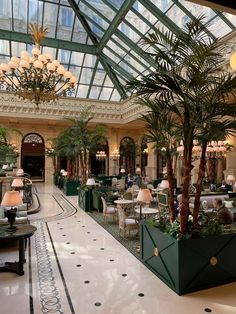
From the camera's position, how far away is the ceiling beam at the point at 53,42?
1558 cm

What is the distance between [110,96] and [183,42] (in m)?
16.3

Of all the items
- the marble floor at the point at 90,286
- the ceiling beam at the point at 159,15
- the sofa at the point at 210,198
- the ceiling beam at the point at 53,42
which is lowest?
the marble floor at the point at 90,286

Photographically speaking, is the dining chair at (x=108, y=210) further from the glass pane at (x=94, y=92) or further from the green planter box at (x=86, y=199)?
the glass pane at (x=94, y=92)

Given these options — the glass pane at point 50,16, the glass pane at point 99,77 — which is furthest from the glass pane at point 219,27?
the glass pane at point 99,77

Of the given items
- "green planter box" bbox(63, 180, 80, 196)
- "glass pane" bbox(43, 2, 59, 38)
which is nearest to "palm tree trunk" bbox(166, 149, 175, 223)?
"green planter box" bbox(63, 180, 80, 196)

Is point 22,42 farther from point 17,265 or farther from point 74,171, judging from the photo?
point 17,265

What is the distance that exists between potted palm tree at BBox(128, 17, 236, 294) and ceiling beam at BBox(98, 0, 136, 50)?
8.22 metres

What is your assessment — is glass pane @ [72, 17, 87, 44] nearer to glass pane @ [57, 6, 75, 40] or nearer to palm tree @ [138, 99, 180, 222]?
glass pane @ [57, 6, 75, 40]

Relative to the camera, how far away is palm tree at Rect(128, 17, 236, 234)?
381 centimetres

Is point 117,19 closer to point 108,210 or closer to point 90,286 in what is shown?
point 108,210

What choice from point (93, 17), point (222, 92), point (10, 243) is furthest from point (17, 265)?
Result: point (93, 17)

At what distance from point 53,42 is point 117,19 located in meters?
6.06

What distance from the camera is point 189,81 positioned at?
12.8 feet

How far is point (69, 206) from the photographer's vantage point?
10.9m
